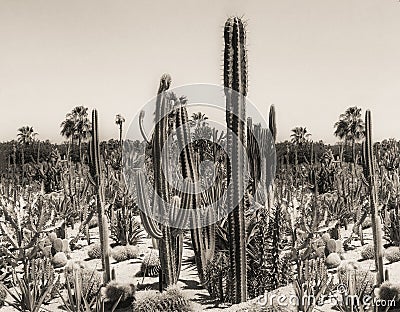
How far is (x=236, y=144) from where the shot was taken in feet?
22.2

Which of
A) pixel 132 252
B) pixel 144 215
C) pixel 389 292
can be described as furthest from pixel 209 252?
pixel 132 252

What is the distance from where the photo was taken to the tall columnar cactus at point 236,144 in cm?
677

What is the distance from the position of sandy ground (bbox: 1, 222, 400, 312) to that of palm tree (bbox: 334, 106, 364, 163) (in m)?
20.6

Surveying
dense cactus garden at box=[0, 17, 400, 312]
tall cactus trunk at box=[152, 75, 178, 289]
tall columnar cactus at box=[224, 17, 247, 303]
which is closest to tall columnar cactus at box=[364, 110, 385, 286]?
dense cactus garden at box=[0, 17, 400, 312]

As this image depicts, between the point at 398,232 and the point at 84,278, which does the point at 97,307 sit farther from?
the point at 398,232

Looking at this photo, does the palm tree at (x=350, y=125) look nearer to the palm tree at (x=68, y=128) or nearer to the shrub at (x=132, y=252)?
the palm tree at (x=68, y=128)

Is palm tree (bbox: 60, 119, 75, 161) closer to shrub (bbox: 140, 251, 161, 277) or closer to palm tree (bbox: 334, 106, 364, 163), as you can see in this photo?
palm tree (bbox: 334, 106, 364, 163)

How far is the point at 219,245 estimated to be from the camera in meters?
8.88

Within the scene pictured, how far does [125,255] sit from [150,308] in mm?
4154

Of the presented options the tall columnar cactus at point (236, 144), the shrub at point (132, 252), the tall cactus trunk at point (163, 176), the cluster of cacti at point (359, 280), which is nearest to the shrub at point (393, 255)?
the cluster of cacti at point (359, 280)

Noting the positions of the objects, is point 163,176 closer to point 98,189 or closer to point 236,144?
point 236,144

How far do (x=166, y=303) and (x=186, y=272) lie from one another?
2.62 m

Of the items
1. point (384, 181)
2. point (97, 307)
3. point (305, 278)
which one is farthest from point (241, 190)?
point (384, 181)

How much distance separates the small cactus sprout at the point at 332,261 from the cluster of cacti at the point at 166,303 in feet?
11.1
